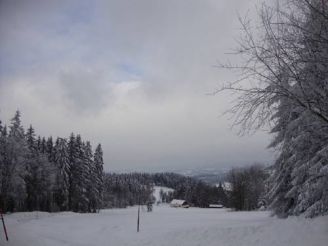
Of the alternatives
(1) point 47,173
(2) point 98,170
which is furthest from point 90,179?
(1) point 47,173

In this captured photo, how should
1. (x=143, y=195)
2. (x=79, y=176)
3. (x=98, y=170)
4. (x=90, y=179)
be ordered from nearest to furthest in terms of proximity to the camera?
(x=79, y=176) → (x=90, y=179) → (x=98, y=170) → (x=143, y=195)

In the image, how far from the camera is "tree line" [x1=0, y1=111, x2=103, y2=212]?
167ft

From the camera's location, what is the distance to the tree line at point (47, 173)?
50844mm

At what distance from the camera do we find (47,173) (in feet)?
200

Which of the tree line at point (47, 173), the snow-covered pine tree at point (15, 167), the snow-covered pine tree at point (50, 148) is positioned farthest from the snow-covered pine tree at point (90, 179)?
the snow-covered pine tree at point (15, 167)

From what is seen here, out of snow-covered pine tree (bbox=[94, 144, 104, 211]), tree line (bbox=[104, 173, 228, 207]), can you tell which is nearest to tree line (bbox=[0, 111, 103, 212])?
snow-covered pine tree (bbox=[94, 144, 104, 211])

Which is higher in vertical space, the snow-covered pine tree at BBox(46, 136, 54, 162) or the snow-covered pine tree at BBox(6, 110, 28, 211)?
the snow-covered pine tree at BBox(46, 136, 54, 162)

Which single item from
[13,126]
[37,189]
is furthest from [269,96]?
[37,189]

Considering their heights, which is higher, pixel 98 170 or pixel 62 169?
pixel 98 170

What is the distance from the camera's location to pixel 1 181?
4953cm

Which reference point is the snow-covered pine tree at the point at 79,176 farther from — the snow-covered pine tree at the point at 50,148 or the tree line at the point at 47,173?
the snow-covered pine tree at the point at 50,148

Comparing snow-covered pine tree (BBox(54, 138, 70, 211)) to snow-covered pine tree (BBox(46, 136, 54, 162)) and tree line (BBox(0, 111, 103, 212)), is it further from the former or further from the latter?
snow-covered pine tree (BBox(46, 136, 54, 162))

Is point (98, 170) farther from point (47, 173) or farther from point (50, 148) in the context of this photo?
point (47, 173)

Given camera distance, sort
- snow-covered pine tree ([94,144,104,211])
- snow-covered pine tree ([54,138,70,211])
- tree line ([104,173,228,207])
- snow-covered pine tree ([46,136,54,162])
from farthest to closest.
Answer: tree line ([104,173,228,207]), snow-covered pine tree ([94,144,104,211]), snow-covered pine tree ([46,136,54,162]), snow-covered pine tree ([54,138,70,211])
